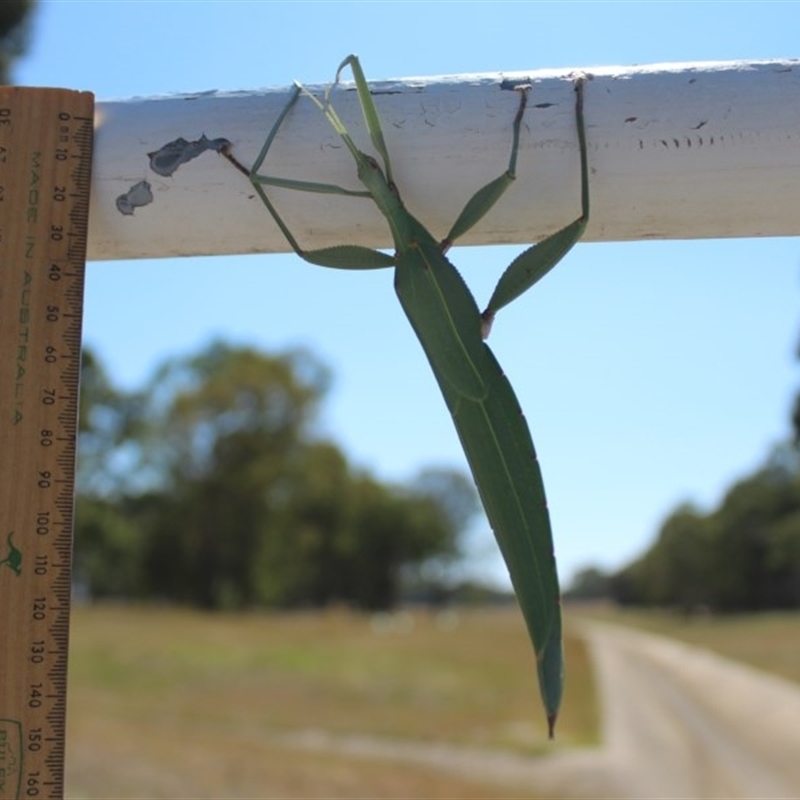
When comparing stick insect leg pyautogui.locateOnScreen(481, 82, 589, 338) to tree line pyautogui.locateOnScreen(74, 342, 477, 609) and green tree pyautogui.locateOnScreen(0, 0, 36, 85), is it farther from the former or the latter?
tree line pyautogui.locateOnScreen(74, 342, 477, 609)

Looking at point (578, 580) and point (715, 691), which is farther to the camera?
point (578, 580)

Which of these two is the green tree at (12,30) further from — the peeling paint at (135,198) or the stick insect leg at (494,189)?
the stick insect leg at (494,189)

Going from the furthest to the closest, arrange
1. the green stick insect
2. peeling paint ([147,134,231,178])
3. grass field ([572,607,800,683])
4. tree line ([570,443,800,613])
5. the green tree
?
tree line ([570,443,800,613]) → grass field ([572,607,800,683]) → the green tree → peeling paint ([147,134,231,178]) → the green stick insect

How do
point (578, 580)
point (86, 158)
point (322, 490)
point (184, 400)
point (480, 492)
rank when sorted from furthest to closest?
point (578, 580)
point (322, 490)
point (184, 400)
point (86, 158)
point (480, 492)

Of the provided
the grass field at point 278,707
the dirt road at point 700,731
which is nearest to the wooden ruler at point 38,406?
the grass field at point 278,707

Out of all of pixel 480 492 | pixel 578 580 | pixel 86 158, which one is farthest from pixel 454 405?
pixel 578 580

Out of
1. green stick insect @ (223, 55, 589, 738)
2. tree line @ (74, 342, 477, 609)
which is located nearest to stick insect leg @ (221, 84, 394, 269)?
green stick insect @ (223, 55, 589, 738)

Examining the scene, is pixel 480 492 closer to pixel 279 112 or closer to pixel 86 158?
pixel 279 112
